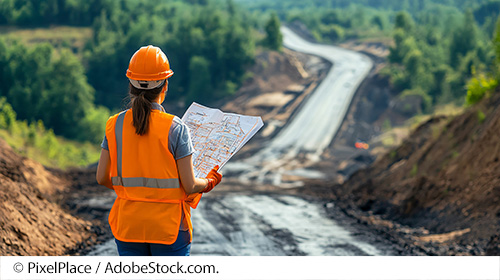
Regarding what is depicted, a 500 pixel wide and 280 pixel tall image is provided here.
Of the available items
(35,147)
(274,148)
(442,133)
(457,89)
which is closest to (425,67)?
(457,89)

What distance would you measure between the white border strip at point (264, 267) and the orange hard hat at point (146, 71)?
1.28 m

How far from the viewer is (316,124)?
188 ft

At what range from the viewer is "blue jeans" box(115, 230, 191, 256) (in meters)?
3.91

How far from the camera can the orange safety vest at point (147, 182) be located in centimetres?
384

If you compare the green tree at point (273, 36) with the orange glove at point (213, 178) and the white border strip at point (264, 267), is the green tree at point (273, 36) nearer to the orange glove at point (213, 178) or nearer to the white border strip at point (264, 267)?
the white border strip at point (264, 267)

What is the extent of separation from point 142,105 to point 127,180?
0.51 metres

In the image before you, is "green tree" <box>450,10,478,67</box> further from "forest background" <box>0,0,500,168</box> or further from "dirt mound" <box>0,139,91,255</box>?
"dirt mound" <box>0,139,91,255</box>

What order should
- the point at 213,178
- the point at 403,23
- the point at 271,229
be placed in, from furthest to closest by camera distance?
1. the point at 403,23
2. the point at 271,229
3. the point at 213,178

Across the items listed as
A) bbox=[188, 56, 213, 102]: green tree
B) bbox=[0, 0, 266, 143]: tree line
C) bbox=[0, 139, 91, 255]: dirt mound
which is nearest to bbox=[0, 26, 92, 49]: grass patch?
bbox=[0, 0, 266, 143]: tree line

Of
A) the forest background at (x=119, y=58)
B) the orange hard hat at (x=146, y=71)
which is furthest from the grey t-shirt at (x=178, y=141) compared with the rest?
the forest background at (x=119, y=58)

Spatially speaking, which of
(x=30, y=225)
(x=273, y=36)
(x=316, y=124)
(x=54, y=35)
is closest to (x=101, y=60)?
(x=54, y=35)

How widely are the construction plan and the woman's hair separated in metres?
0.65

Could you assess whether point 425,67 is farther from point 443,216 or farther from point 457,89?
point 443,216

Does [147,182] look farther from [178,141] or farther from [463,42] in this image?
[463,42]
